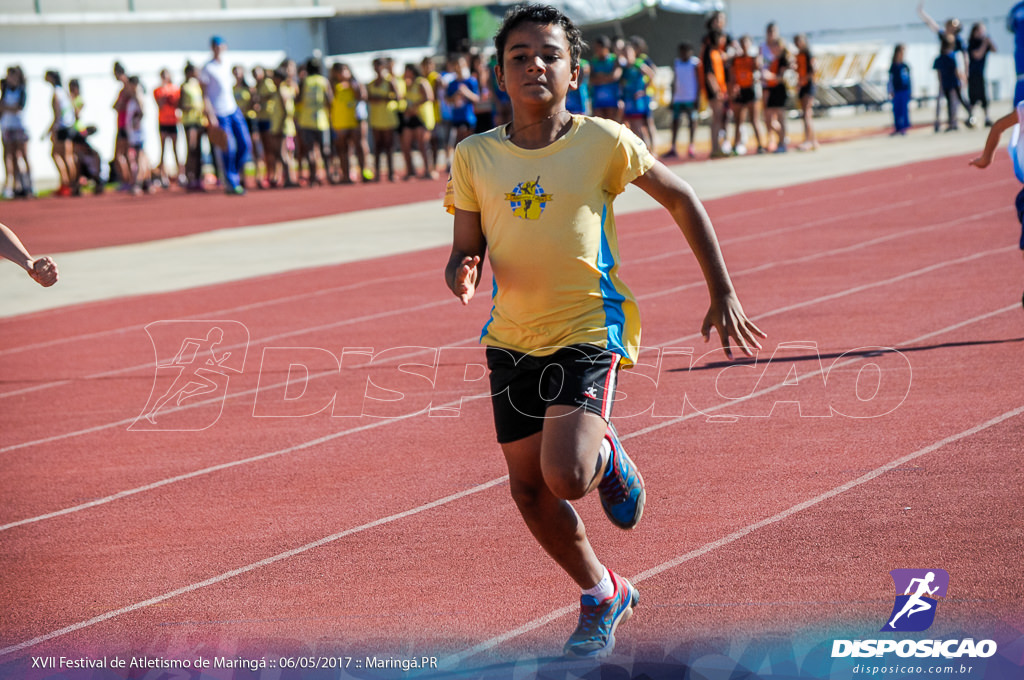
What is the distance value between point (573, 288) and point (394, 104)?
1927 centimetres

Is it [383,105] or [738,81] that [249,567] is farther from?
[738,81]

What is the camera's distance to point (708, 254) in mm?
3773

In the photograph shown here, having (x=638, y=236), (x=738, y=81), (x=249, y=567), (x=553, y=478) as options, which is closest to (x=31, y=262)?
(x=249, y=567)

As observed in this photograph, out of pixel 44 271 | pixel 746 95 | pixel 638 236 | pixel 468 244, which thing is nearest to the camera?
pixel 468 244

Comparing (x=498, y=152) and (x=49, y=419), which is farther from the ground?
(x=498, y=152)

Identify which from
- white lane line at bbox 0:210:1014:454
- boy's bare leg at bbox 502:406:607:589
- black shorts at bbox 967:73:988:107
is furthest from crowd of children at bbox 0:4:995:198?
boy's bare leg at bbox 502:406:607:589

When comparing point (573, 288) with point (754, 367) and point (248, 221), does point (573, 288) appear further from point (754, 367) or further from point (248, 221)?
point (248, 221)

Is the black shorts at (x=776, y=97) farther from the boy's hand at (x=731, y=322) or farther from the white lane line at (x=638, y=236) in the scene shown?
the boy's hand at (x=731, y=322)

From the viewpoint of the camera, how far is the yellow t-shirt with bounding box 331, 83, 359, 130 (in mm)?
22375

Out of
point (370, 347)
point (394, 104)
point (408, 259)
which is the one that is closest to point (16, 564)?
point (370, 347)

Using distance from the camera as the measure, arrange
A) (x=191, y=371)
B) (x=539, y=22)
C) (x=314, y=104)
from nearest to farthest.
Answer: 1. (x=539, y=22)
2. (x=191, y=371)
3. (x=314, y=104)

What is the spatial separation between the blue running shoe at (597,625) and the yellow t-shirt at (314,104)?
19.0 m

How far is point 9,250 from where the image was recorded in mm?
4879

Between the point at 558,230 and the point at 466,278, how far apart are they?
1.00 ft
